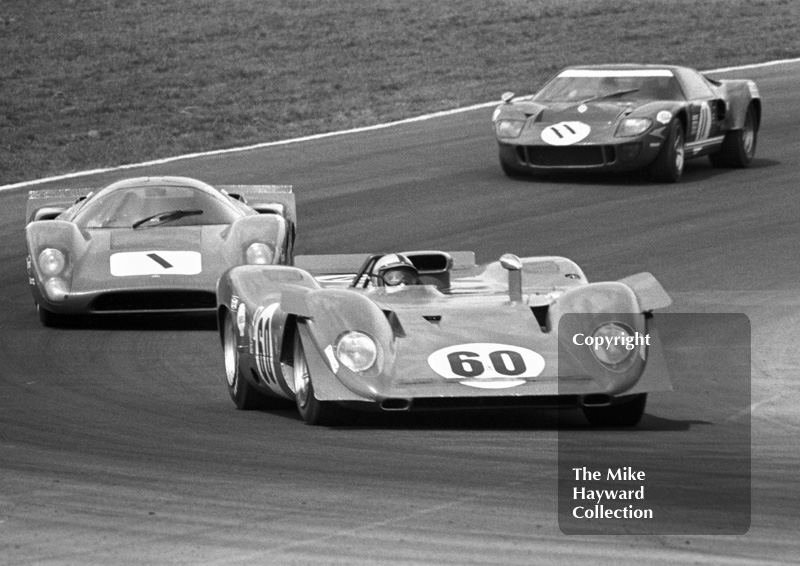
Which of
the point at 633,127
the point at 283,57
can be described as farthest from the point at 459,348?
the point at 283,57

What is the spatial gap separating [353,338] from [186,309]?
4244 millimetres

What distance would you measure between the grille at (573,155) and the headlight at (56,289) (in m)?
6.51

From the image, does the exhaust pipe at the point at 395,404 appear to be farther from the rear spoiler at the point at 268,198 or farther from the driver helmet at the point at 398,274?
the rear spoiler at the point at 268,198

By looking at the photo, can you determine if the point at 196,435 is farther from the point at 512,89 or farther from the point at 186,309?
the point at 512,89

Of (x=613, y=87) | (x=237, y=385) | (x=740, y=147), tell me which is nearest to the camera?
(x=237, y=385)

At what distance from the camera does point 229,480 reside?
5.86 m

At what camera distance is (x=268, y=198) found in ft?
41.7

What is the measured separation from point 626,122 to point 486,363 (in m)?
9.60

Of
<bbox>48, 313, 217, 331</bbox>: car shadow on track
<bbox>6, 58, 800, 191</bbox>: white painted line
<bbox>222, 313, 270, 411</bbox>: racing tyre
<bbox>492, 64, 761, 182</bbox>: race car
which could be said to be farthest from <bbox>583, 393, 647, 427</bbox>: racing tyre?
<bbox>6, 58, 800, 191</bbox>: white painted line

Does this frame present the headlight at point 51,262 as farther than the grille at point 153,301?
Yes

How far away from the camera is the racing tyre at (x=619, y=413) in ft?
23.0

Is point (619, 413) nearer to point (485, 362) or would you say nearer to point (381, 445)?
point (485, 362)

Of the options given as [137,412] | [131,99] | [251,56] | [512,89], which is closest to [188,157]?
[131,99]

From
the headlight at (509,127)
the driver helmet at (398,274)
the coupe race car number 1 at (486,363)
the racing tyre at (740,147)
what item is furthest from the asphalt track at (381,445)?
the racing tyre at (740,147)
